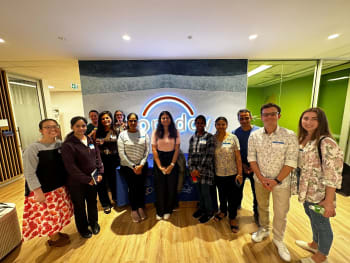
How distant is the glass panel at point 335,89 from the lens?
3.68 m

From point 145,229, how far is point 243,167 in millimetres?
1746

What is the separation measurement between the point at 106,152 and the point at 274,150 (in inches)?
98.5

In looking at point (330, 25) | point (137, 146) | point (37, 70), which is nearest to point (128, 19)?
point (137, 146)

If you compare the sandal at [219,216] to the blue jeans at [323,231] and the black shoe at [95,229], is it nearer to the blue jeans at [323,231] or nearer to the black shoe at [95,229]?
the blue jeans at [323,231]

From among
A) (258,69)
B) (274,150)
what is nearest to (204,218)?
(274,150)

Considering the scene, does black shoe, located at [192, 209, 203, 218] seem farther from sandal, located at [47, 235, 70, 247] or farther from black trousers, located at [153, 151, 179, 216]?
sandal, located at [47, 235, 70, 247]

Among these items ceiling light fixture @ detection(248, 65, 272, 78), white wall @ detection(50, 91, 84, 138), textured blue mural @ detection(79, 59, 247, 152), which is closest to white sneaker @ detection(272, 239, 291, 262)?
textured blue mural @ detection(79, 59, 247, 152)

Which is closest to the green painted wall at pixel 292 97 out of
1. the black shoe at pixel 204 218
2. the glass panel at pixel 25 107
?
the black shoe at pixel 204 218

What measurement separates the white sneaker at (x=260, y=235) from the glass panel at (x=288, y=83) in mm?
3422

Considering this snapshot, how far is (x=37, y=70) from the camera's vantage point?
3688 millimetres

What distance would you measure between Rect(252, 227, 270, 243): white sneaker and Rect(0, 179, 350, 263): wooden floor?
5 cm

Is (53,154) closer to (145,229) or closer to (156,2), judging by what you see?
(145,229)

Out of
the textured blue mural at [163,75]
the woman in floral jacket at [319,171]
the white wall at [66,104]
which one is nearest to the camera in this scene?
the woman in floral jacket at [319,171]

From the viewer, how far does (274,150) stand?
5.10 feet
